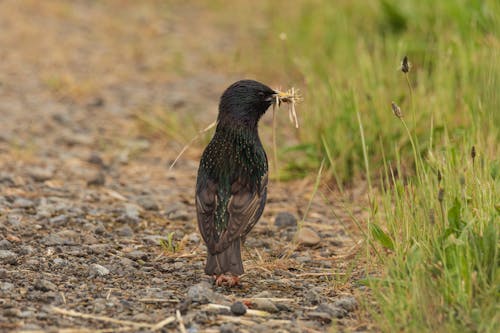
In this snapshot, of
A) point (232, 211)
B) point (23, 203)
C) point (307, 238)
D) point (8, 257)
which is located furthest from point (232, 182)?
point (23, 203)

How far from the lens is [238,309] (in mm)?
3691

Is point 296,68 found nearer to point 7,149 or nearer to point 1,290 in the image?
point 7,149

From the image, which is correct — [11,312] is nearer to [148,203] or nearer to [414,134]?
[414,134]

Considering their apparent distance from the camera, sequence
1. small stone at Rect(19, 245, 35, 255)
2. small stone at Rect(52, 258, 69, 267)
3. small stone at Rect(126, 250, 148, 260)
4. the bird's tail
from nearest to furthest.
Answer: the bird's tail < small stone at Rect(52, 258, 69, 267) < small stone at Rect(19, 245, 35, 255) < small stone at Rect(126, 250, 148, 260)

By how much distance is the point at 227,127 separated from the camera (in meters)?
4.61

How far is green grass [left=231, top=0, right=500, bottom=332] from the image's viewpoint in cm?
341

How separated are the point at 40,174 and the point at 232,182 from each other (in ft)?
6.80

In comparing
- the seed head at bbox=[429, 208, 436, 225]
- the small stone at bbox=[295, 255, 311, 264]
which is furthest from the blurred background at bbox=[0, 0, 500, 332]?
the small stone at bbox=[295, 255, 311, 264]

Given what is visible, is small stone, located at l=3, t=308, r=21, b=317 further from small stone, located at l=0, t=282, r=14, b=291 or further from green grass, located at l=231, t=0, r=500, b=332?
green grass, located at l=231, t=0, r=500, b=332

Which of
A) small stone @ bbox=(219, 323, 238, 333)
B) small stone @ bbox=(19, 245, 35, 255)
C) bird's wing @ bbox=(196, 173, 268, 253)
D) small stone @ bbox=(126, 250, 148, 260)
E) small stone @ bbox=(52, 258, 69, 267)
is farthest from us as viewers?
small stone @ bbox=(126, 250, 148, 260)

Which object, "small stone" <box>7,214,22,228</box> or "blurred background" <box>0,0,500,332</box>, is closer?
"blurred background" <box>0,0,500,332</box>

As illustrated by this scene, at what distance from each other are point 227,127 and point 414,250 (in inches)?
55.4

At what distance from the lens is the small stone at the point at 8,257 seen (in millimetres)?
4246

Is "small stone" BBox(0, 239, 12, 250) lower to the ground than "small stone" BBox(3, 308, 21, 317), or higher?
higher
